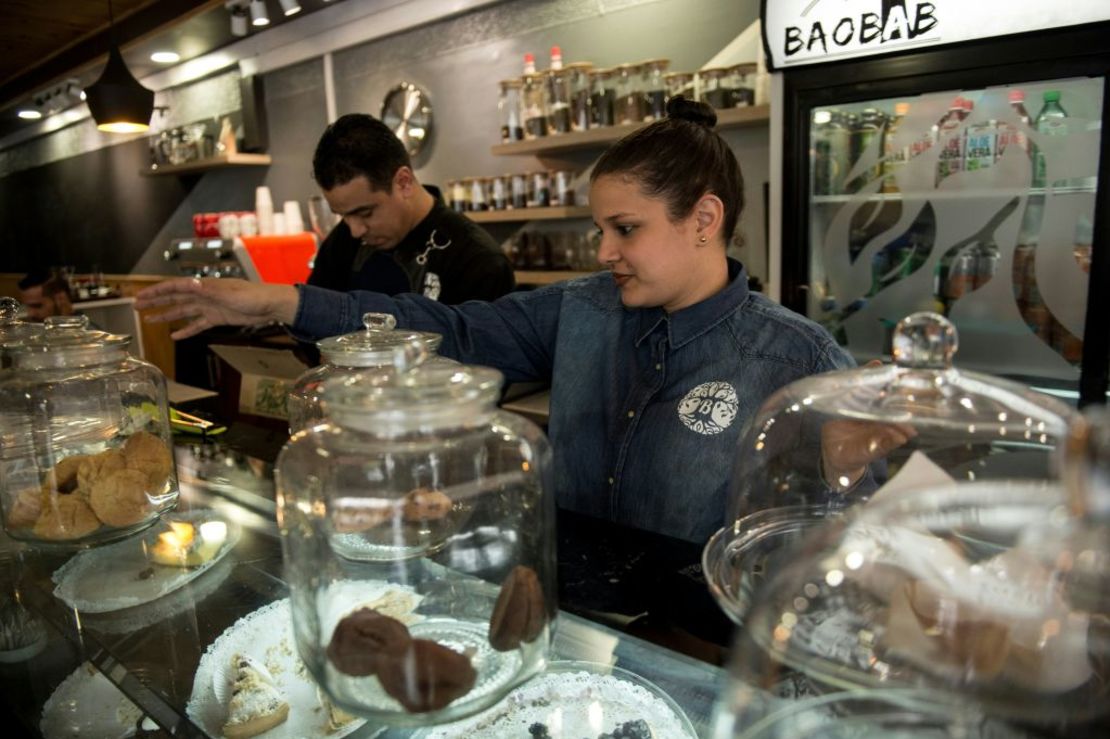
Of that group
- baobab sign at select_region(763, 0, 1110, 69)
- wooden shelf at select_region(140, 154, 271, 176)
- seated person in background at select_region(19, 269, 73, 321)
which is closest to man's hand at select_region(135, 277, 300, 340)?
baobab sign at select_region(763, 0, 1110, 69)

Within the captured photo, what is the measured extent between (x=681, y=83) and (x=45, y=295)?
401 centimetres

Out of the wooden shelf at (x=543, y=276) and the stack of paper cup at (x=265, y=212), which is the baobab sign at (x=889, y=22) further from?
the stack of paper cup at (x=265, y=212)

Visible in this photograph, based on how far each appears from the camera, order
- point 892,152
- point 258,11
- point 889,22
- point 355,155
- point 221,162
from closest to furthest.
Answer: point 355,155 → point 889,22 → point 892,152 → point 258,11 → point 221,162

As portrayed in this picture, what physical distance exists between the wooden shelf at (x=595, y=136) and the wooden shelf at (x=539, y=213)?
28cm

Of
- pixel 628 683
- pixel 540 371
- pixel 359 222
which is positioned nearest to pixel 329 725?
pixel 628 683

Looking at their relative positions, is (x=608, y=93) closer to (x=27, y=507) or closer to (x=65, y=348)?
(x=65, y=348)

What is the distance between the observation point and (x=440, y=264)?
2512 mm

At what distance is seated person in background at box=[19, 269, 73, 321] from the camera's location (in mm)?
4516

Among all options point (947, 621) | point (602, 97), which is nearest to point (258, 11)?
point (602, 97)

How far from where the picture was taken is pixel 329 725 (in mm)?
730

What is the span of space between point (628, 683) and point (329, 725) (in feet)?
0.94

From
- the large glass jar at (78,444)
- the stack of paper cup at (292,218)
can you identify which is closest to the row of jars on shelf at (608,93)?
the stack of paper cup at (292,218)

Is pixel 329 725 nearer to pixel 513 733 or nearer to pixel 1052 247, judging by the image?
pixel 513 733

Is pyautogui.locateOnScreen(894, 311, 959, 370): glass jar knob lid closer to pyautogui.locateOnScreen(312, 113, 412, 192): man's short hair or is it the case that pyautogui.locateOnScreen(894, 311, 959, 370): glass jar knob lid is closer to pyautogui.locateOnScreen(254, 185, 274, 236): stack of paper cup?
pyautogui.locateOnScreen(312, 113, 412, 192): man's short hair
